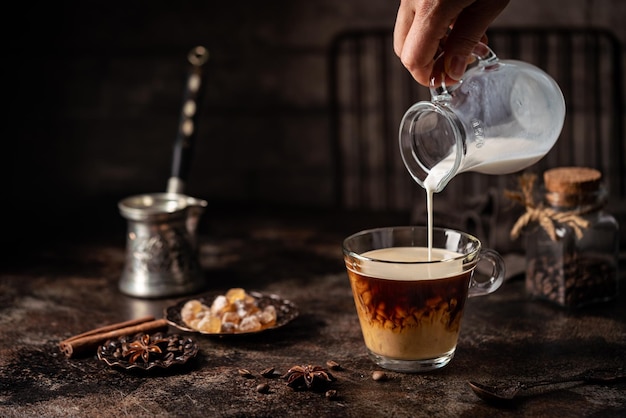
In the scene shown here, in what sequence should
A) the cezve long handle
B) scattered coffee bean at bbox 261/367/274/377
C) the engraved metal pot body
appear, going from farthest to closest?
the cezve long handle → the engraved metal pot body → scattered coffee bean at bbox 261/367/274/377

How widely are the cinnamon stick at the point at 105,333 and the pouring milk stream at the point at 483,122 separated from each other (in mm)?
562

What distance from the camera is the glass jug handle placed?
1520mm

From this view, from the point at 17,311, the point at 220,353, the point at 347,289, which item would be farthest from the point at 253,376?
the point at 17,311

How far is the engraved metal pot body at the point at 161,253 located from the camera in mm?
1933

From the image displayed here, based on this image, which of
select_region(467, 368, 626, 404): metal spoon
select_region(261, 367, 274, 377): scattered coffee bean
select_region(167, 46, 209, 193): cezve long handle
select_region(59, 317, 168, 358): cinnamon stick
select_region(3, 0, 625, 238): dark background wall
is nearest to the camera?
select_region(467, 368, 626, 404): metal spoon

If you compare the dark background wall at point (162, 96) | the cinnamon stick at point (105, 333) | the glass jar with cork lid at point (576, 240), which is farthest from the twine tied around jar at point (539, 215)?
the dark background wall at point (162, 96)

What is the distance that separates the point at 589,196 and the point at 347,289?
0.56m

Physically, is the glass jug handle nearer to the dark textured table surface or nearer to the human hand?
the human hand

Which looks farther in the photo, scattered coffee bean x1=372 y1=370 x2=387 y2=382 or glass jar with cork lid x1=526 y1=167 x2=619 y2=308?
glass jar with cork lid x1=526 y1=167 x2=619 y2=308

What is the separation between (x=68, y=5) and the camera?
3.60m

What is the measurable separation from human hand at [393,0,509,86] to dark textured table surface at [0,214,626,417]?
503 mm

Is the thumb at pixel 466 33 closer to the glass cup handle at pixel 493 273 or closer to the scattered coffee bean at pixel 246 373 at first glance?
the glass cup handle at pixel 493 273

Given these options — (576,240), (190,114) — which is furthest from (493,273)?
(190,114)

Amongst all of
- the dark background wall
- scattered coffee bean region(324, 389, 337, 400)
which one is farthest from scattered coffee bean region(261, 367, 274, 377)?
the dark background wall
